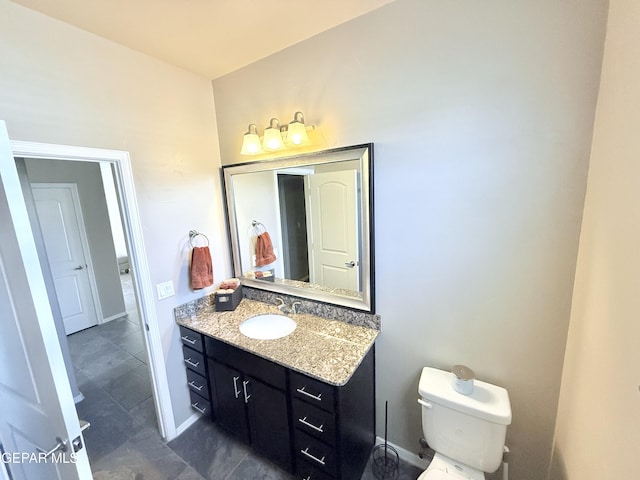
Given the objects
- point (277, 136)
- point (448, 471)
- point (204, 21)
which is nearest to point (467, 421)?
point (448, 471)

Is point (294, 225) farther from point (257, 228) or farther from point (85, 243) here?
point (85, 243)

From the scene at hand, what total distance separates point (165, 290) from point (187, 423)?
1.11 m

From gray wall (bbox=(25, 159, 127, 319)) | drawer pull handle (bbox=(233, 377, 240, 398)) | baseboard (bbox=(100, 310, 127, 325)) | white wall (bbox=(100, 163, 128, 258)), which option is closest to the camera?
drawer pull handle (bbox=(233, 377, 240, 398))

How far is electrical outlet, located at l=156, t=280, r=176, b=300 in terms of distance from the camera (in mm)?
1790

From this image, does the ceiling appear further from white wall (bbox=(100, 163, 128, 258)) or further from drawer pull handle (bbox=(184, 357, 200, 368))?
white wall (bbox=(100, 163, 128, 258))

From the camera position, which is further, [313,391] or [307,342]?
[307,342]

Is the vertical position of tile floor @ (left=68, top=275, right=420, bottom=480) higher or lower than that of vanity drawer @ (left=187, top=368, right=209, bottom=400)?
lower

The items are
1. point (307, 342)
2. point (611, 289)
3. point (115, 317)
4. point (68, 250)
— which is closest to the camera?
point (611, 289)

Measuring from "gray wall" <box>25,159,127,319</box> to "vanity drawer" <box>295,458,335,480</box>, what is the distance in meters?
3.97

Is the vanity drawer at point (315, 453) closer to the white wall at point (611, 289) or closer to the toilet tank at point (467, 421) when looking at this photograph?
the toilet tank at point (467, 421)

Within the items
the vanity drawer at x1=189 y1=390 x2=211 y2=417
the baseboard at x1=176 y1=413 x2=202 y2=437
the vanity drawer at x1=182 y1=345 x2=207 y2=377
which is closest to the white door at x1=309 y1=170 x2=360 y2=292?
the vanity drawer at x1=182 y1=345 x2=207 y2=377

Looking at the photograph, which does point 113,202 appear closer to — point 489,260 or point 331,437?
point 331,437

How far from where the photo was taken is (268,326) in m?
1.91

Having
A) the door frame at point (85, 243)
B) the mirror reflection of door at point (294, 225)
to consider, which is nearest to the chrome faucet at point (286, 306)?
the mirror reflection of door at point (294, 225)
